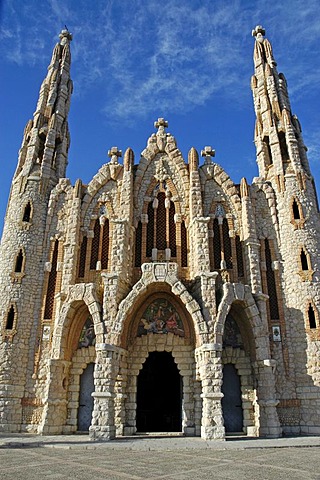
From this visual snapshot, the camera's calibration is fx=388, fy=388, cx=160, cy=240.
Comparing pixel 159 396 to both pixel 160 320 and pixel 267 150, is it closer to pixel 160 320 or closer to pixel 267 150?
pixel 160 320

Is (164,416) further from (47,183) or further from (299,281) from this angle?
(47,183)

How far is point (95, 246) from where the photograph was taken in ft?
64.2

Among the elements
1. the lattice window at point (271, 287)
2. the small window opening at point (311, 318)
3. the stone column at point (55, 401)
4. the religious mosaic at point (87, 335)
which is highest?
the lattice window at point (271, 287)

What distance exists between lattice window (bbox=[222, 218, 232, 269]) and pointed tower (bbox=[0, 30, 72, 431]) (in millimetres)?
9018

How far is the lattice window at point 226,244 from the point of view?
18.9 metres

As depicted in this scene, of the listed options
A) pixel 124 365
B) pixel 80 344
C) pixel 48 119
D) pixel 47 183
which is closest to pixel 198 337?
pixel 124 365

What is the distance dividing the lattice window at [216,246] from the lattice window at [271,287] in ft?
7.72

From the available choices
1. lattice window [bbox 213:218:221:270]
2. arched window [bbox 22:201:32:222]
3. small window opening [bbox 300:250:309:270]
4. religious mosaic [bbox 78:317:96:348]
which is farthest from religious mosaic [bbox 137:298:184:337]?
arched window [bbox 22:201:32:222]

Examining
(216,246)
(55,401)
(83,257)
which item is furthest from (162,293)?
(55,401)

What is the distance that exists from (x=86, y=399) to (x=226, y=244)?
31.7 feet

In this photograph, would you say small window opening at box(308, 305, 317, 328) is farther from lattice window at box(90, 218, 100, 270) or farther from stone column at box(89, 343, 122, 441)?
lattice window at box(90, 218, 100, 270)

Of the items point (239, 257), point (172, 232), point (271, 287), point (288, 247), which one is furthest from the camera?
point (172, 232)

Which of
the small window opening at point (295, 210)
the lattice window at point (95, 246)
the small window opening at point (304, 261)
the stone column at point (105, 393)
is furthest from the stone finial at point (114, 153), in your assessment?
the small window opening at point (304, 261)

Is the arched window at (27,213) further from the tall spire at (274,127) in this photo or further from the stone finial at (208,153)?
the tall spire at (274,127)
